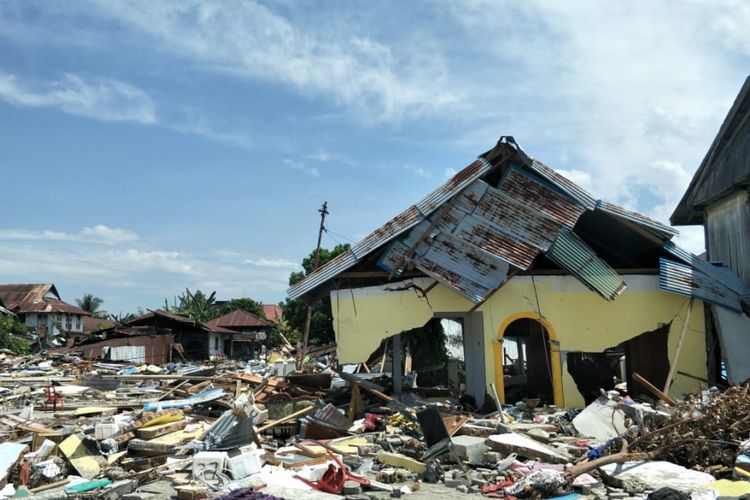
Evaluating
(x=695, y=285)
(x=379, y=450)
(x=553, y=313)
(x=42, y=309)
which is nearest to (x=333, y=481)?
(x=379, y=450)

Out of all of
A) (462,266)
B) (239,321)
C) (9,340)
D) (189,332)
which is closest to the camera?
(462,266)

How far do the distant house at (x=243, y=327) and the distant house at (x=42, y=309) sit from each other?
38.6 feet

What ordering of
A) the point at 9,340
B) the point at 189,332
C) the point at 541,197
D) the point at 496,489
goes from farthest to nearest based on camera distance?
the point at 189,332 → the point at 9,340 → the point at 541,197 → the point at 496,489

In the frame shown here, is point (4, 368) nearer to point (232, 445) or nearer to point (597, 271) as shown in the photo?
point (232, 445)

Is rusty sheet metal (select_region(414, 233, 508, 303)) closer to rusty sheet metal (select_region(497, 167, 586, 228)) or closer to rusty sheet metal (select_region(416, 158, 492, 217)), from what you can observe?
rusty sheet metal (select_region(416, 158, 492, 217))

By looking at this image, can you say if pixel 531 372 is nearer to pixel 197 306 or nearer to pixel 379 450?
pixel 379 450

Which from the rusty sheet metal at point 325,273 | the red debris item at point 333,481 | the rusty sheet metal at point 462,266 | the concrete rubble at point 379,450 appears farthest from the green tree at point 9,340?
the red debris item at point 333,481

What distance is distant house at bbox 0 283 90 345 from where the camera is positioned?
5103cm

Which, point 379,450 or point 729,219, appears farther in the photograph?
point 729,219

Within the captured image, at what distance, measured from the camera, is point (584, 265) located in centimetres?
1473

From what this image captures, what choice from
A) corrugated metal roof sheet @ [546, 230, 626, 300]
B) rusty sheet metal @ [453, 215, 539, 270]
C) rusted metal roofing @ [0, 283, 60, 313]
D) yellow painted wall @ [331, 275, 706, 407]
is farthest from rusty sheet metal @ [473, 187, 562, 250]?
rusted metal roofing @ [0, 283, 60, 313]

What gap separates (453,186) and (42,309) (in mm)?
46413

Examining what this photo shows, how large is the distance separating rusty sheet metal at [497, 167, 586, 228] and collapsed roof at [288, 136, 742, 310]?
23 millimetres

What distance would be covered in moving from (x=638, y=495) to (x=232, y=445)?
6.39 meters
